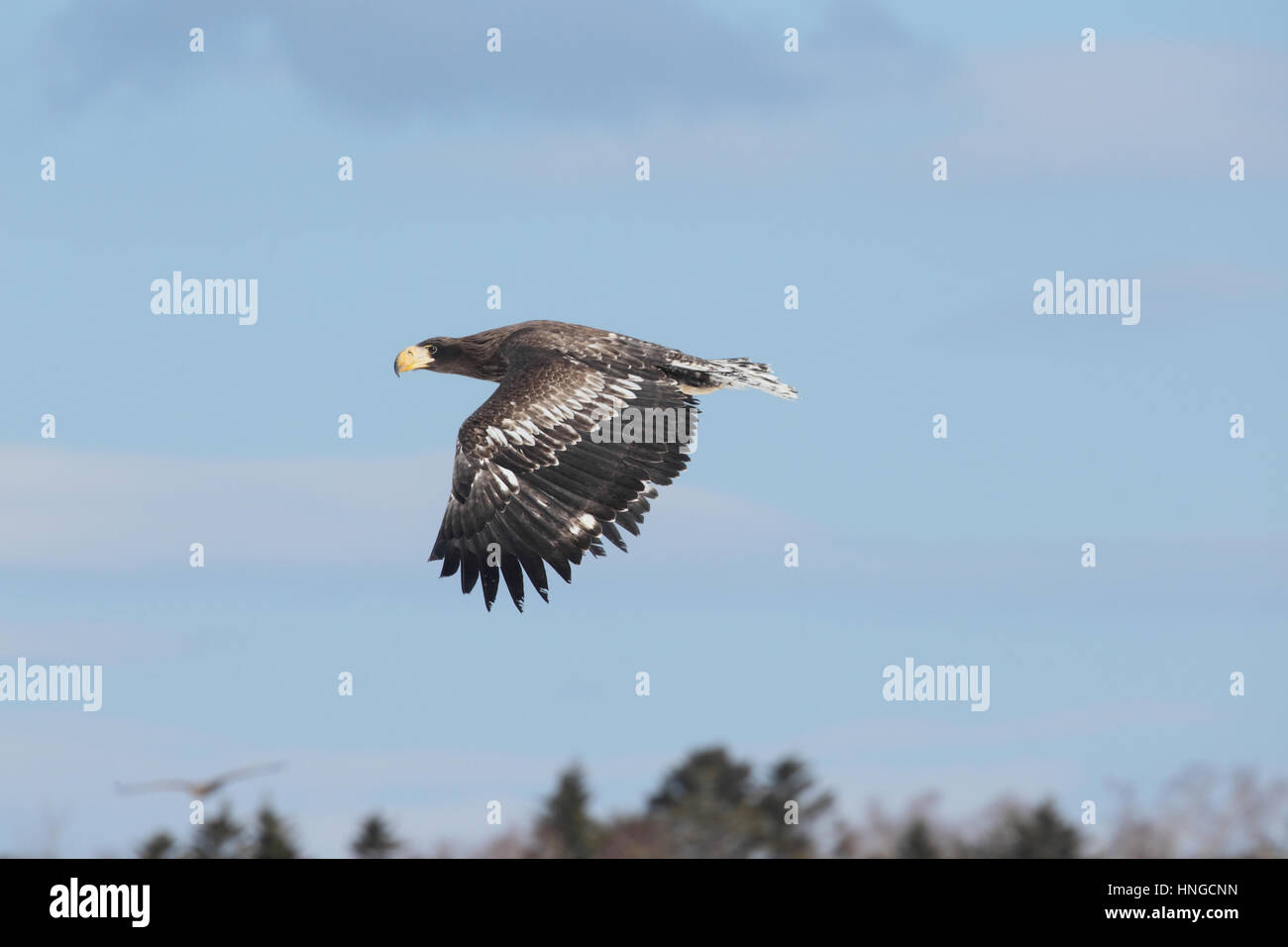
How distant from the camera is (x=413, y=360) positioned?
21.9 metres

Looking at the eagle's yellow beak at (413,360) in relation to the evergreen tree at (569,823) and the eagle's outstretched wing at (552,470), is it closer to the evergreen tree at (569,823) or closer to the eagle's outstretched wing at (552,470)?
the eagle's outstretched wing at (552,470)

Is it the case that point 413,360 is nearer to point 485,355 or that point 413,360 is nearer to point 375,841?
point 485,355

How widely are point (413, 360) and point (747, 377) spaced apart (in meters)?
3.81

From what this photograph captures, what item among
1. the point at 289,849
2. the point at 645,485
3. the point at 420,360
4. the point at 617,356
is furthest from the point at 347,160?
the point at 289,849

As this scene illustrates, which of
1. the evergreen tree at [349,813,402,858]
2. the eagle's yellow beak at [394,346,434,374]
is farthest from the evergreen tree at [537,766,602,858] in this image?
the eagle's yellow beak at [394,346,434,374]

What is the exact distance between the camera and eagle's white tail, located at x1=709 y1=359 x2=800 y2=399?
67.8 feet

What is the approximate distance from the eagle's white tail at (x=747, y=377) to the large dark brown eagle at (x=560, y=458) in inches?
15.6

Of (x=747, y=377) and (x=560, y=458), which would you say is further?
(x=747, y=377)

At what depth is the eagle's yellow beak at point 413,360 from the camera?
21.9 meters

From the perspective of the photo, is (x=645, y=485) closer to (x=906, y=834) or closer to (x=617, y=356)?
(x=617, y=356)

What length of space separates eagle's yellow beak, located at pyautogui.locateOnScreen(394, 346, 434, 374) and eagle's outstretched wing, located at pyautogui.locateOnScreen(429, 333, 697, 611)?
101 inches
